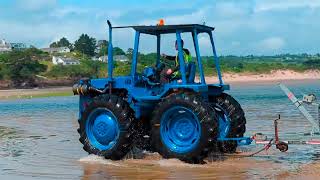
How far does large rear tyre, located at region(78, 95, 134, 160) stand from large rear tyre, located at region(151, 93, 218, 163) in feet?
1.77

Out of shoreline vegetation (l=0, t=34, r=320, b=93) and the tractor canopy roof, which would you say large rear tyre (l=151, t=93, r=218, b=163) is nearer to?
the tractor canopy roof

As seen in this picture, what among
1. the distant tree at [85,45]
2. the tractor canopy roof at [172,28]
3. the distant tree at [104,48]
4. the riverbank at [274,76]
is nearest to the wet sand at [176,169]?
the tractor canopy roof at [172,28]

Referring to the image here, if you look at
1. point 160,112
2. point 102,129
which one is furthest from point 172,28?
point 102,129

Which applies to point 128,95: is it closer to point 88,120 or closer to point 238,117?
point 88,120

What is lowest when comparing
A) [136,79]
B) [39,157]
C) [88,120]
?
[39,157]

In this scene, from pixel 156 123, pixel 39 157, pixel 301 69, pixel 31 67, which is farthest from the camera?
pixel 301 69

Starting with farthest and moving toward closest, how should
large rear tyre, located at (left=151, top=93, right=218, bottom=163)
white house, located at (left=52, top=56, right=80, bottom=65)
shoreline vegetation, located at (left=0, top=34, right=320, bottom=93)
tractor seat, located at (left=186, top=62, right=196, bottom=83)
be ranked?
1. white house, located at (left=52, top=56, right=80, bottom=65)
2. shoreline vegetation, located at (left=0, top=34, right=320, bottom=93)
3. tractor seat, located at (left=186, top=62, right=196, bottom=83)
4. large rear tyre, located at (left=151, top=93, right=218, bottom=163)

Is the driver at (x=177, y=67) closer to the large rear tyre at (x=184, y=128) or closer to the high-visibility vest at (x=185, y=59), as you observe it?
the high-visibility vest at (x=185, y=59)

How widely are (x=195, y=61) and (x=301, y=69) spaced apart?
111990 millimetres

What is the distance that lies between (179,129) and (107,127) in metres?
1.46

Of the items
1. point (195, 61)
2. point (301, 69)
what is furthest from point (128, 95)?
point (301, 69)

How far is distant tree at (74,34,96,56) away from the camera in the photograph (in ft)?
454

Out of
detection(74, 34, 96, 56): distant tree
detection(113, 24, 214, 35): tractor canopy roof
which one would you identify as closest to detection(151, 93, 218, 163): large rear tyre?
detection(113, 24, 214, 35): tractor canopy roof

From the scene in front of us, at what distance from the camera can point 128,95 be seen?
11242 millimetres
